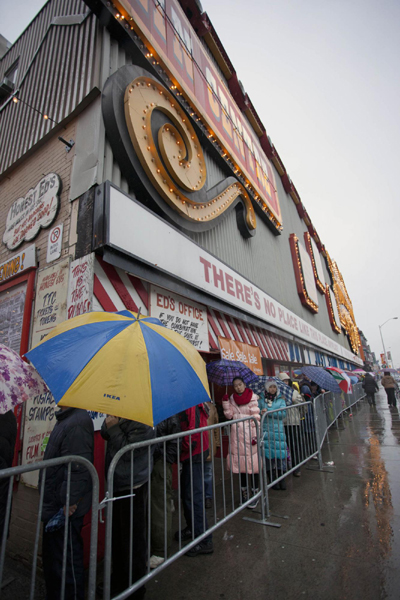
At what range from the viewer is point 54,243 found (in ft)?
16.6

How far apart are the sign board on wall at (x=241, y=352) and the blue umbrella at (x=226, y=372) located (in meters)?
1.03

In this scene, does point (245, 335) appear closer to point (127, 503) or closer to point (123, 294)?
point (123, 294)

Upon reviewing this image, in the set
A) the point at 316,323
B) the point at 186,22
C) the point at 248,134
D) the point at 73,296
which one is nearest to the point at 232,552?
the point at 73,296

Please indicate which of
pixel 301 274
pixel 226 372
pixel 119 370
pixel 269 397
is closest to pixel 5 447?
pixel 119 370

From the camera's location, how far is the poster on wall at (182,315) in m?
5.46

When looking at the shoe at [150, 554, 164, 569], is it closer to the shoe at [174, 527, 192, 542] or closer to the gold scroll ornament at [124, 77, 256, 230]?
the shoe at [174, 527, 192, 542]

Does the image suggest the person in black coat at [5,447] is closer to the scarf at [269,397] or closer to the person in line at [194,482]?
the person in line at [194,482]

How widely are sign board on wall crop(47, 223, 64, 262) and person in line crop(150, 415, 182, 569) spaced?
324cm

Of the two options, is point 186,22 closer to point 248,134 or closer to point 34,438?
point 248,134

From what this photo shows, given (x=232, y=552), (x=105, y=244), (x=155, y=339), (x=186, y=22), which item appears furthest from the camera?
(x=186, y=22)

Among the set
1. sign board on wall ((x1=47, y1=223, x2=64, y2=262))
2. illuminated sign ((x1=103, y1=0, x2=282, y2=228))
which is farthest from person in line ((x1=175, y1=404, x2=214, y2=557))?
illuminated sign ((x1=103, y1=0, x2=282, y2=228))

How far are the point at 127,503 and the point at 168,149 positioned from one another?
5763 mm

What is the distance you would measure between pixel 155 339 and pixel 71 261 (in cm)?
283

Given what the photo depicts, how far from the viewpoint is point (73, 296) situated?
431cm
